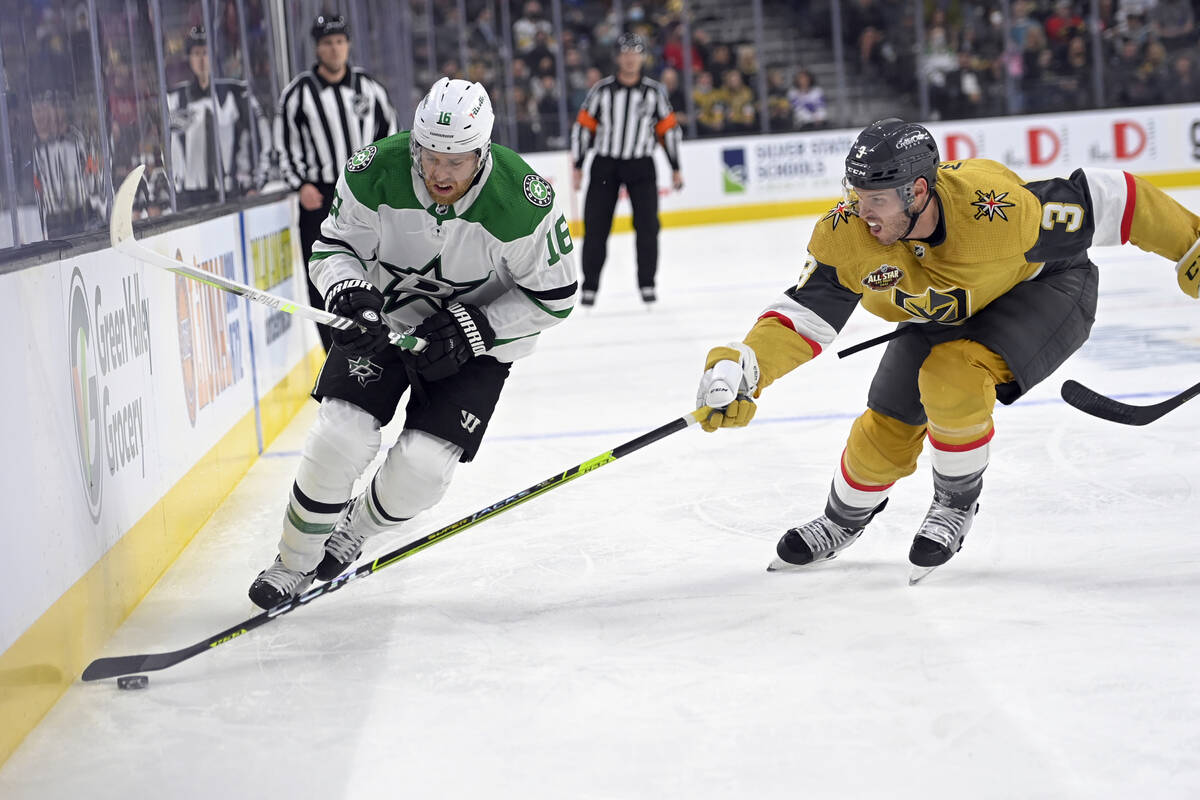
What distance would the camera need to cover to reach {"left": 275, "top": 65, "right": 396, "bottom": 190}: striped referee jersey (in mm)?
5062

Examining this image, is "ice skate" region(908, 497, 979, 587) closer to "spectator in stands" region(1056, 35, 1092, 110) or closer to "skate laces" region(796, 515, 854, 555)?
"skate laces" region(796, 515, 854, 555)

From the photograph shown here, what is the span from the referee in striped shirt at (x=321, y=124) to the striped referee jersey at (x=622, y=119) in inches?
85.6

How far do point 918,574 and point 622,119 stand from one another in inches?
190

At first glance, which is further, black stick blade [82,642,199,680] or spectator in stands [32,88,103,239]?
spectator in stands [32,88,103,239]

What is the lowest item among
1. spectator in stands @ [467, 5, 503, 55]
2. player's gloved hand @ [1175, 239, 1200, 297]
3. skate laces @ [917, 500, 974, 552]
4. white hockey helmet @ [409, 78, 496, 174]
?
skate laces @ [917, 500, 974, 552]

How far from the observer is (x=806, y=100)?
1218 centimetres

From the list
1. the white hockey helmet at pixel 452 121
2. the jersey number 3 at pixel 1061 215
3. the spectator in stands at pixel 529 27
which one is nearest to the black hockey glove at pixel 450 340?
the white hockey helmet at pixel 452 121

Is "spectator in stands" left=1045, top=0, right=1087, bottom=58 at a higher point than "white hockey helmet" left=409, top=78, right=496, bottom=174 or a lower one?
higher

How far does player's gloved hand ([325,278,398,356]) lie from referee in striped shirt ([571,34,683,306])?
14.8ft

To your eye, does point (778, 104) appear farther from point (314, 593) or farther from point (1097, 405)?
point (314, 593)

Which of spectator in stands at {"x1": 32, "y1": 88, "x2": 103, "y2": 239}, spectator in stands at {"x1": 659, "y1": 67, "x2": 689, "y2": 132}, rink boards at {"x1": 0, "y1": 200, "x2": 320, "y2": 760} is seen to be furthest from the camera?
spectator in stands at {"x1": 659, "y1": 67, "x2": 689, "y2": 132}

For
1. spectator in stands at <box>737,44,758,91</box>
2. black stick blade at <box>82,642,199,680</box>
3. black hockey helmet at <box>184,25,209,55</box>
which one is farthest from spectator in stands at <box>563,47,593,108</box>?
black stick blade at <box>82,642,199,680</box>

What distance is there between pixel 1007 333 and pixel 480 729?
4.15 feet

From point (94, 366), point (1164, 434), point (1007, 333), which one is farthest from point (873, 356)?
point (94, 366)
